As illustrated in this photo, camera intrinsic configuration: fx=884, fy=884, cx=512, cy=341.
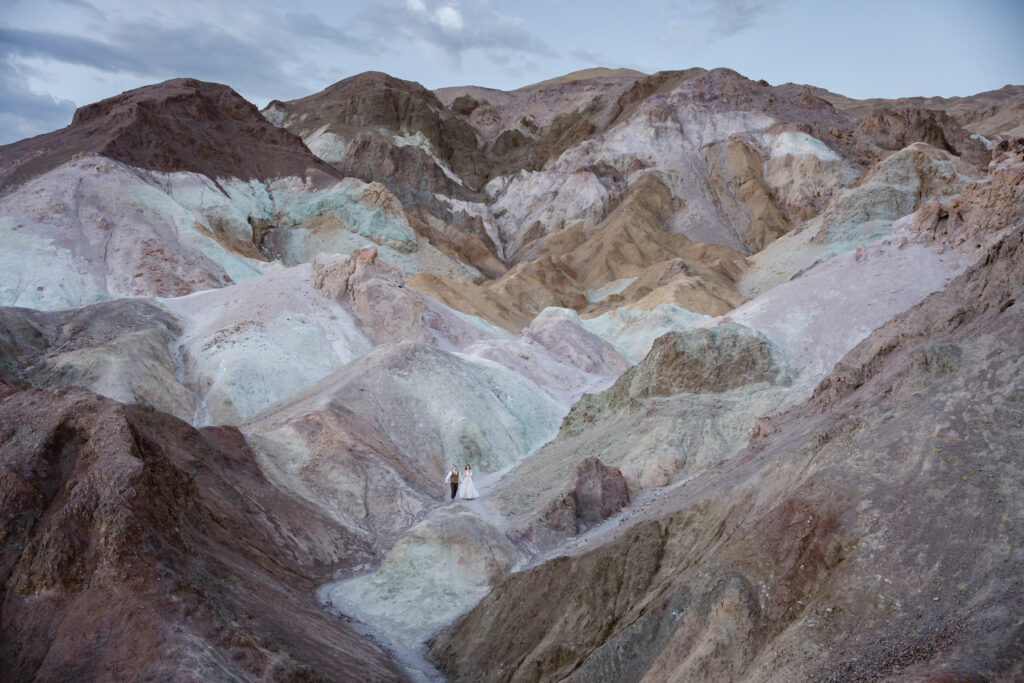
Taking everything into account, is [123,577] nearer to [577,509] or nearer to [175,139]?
[577,509]

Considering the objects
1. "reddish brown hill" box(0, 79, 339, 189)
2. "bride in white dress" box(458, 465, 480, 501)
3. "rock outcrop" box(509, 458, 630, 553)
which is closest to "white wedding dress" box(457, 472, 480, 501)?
"bride in white dress" box(458, 465, 480, 501)

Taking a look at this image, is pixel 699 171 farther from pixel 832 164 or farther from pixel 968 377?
pixel 968 377

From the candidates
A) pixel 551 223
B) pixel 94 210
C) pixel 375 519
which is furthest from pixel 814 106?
pixel 375 519

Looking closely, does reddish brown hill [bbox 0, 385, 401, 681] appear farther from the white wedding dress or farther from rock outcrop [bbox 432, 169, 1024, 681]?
the white wedding dress

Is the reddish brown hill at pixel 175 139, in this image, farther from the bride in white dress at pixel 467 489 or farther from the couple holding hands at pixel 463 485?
the bride in white dress at pixel 467 489

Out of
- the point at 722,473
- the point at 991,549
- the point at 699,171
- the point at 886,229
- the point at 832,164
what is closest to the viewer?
the point at 991,549

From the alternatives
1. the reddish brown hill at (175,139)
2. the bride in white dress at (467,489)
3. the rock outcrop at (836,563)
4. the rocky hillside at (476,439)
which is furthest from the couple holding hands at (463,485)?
the reddish brown hill at (175,139)
